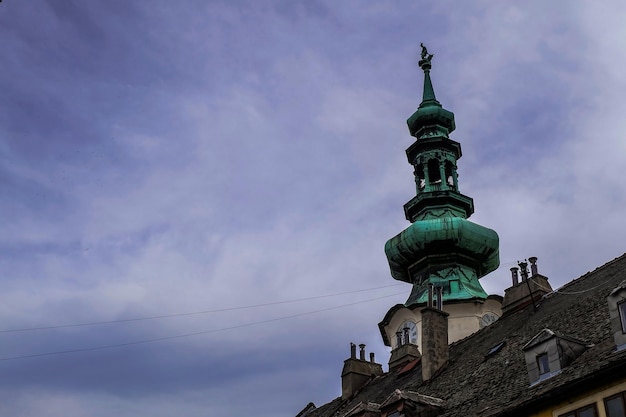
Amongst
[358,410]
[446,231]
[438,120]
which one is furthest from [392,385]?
[438,120]

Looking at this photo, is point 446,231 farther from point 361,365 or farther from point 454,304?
point 361,365

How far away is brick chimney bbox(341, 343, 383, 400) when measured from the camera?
131 feet

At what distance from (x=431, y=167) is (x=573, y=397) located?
37982mm

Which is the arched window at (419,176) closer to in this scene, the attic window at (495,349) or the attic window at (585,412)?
the attic window at (495,349)

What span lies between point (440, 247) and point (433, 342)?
21.7 metres

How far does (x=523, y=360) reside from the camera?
26.4 m

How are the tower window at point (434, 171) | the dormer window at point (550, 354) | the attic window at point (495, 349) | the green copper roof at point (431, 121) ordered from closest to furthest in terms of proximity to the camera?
the dormer window at point (550, 354), the attic window at point (495, 349), the tower window at point (434, 171), the green copper roof at point (431, 121)

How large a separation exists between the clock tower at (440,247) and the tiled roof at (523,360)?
14783 millimetres

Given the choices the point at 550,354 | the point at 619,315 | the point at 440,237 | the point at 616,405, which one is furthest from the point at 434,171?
the point at 616,405

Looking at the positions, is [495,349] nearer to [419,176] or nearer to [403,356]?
[403,356]

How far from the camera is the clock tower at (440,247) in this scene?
50812 millimetres

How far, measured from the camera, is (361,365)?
41.0 metres

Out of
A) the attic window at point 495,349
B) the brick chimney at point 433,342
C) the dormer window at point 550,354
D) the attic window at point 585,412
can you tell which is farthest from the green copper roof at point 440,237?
the attic window at point 585,412

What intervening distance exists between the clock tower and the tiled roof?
14783mm
